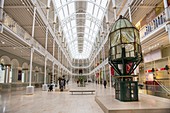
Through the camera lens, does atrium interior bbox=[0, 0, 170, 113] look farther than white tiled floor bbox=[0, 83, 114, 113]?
Yes

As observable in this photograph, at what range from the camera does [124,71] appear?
7.91m

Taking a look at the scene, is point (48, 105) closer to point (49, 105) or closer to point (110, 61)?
point (49, 105)

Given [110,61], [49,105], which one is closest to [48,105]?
[49,105]

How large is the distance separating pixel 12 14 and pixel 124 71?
13546 mm

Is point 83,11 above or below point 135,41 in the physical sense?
above

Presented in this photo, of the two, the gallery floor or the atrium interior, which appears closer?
the gallery floor

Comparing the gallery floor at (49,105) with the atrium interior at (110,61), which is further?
the atrium interior at (110,61)

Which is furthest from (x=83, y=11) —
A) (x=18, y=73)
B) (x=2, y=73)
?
(x=2, y=73)

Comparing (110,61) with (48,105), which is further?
(110,61)

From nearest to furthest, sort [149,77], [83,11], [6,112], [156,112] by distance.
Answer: [156,112] < [6,112] < [149,77] < [83,11]

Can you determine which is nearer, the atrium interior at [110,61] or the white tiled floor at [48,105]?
the white tiled floor at [48,105]

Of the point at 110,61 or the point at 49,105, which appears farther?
the point at 110,61

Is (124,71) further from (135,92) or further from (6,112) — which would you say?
(6,112)

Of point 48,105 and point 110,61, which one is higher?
point 110,61
